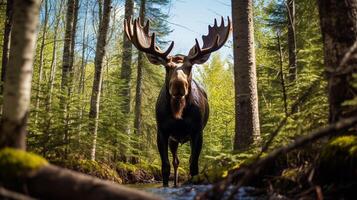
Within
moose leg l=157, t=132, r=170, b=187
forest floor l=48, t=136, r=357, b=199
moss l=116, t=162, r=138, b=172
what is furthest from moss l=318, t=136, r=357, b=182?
moss l=116, t=162, r=138, b=172

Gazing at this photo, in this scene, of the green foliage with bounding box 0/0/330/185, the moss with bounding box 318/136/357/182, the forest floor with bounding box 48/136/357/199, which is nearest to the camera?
the forest floor with bounding box 48/136/357/199

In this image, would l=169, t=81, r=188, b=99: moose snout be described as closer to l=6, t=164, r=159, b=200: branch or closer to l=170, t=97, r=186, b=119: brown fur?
l=170, t=97, r=186, b=119: brown fur

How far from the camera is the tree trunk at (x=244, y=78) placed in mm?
7465

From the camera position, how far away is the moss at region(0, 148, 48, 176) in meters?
2.62

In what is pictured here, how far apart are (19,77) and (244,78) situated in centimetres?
522

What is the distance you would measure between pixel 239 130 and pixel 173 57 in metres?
1.94

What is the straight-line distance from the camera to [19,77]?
Result: 2971 millimetres

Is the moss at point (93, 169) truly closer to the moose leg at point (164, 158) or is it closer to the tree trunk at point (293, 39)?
the moose leg at point (164, 158)

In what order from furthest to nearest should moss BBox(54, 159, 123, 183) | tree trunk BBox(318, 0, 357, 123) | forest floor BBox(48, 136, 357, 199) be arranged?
moss BBox(54, 159, 123, 183)
tree trunk BBox(318, 0, 357, 123)
forest floor BBox(48, 136, 357, 199)

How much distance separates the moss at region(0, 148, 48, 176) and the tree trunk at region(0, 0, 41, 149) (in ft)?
0.72

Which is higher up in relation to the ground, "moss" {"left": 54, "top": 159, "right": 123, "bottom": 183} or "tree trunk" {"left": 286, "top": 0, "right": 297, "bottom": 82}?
"tree trunk" {"left": 286, "top": 0, "right": 297, "bottom": 82}

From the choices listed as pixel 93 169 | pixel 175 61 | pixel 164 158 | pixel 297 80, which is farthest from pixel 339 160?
pixel 93 169

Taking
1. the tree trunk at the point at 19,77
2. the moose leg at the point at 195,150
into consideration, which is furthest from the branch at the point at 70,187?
the moose leg at the point at 195,150

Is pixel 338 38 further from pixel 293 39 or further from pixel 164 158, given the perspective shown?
pixel 293 39
